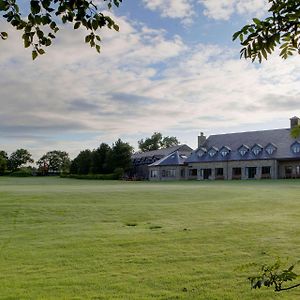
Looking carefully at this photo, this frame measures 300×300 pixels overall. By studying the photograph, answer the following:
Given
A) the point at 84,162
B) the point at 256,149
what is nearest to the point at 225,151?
the point at 256,149

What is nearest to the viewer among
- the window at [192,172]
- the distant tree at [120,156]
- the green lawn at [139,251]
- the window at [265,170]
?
the green lawn at [139,251]

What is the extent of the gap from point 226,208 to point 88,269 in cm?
1041

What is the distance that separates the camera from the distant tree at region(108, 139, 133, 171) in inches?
3147

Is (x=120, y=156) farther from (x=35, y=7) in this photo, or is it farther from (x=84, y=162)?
(x=35, y=7)

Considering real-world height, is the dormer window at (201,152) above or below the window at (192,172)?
above

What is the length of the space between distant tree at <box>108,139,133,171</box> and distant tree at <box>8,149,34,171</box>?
65662 millimetres

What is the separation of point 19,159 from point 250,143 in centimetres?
9176

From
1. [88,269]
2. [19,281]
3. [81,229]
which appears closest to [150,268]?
[88,269]

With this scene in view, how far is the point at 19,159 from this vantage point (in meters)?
138

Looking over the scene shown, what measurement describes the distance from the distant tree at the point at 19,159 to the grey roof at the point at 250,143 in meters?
81.6

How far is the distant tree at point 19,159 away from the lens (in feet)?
448

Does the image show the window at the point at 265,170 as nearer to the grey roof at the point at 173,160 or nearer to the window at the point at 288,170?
the window at the point at 288,170

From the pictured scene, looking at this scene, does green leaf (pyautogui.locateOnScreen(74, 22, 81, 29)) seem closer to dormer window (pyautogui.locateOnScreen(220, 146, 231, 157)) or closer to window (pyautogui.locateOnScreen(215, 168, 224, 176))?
dormer window (pyautogui.locateOnScreen(220, 146, 231, 157))

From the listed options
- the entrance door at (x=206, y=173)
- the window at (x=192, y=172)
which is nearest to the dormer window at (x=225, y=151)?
the entrance door at (x=206, y=173)
